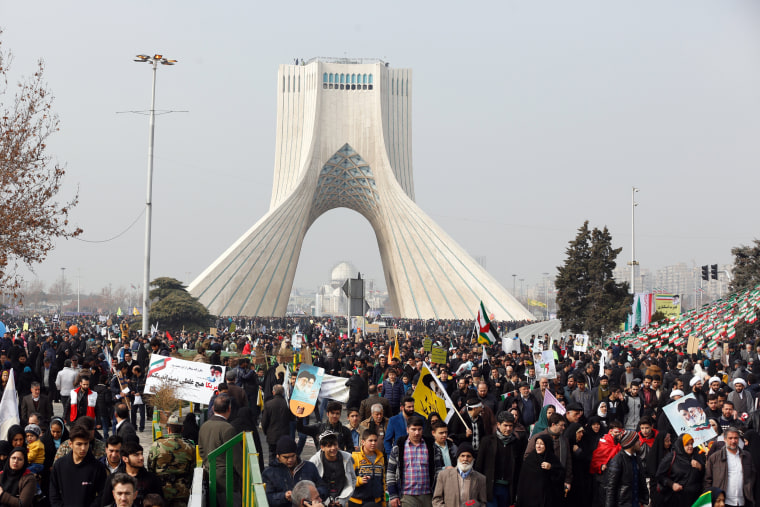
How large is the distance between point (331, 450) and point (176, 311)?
2875 centimetres

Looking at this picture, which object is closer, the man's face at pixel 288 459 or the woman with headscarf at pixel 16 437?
the man's face at pixel 288 459

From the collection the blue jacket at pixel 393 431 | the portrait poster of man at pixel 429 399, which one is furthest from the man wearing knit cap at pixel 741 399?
the blue jacket at pixel 393 431

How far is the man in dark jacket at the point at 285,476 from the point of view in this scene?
204 inches

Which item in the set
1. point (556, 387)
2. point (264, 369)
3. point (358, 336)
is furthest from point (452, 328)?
point (556, 387)

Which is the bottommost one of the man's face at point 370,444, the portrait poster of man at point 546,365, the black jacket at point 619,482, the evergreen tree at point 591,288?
the black jacket at point 619,482

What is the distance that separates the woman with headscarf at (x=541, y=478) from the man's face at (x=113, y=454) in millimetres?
2794

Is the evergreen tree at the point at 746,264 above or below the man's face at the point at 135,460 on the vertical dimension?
above

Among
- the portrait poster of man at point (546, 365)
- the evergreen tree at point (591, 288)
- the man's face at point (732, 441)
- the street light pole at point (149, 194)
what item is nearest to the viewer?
the man's face at point (732, 441)

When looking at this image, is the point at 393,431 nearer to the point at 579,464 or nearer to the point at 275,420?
the point at 579,464

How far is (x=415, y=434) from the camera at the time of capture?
19.1 ft

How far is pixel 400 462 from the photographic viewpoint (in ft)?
19.2

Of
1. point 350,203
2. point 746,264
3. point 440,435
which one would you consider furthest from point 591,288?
point 350,203

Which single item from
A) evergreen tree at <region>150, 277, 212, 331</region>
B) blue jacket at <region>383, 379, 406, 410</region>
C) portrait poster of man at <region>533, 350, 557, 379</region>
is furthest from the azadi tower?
blue jacket at <region>383, 379, 406, 410</region>

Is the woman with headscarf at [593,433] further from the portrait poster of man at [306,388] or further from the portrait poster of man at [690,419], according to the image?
the portrait poster of man at [306,388]
